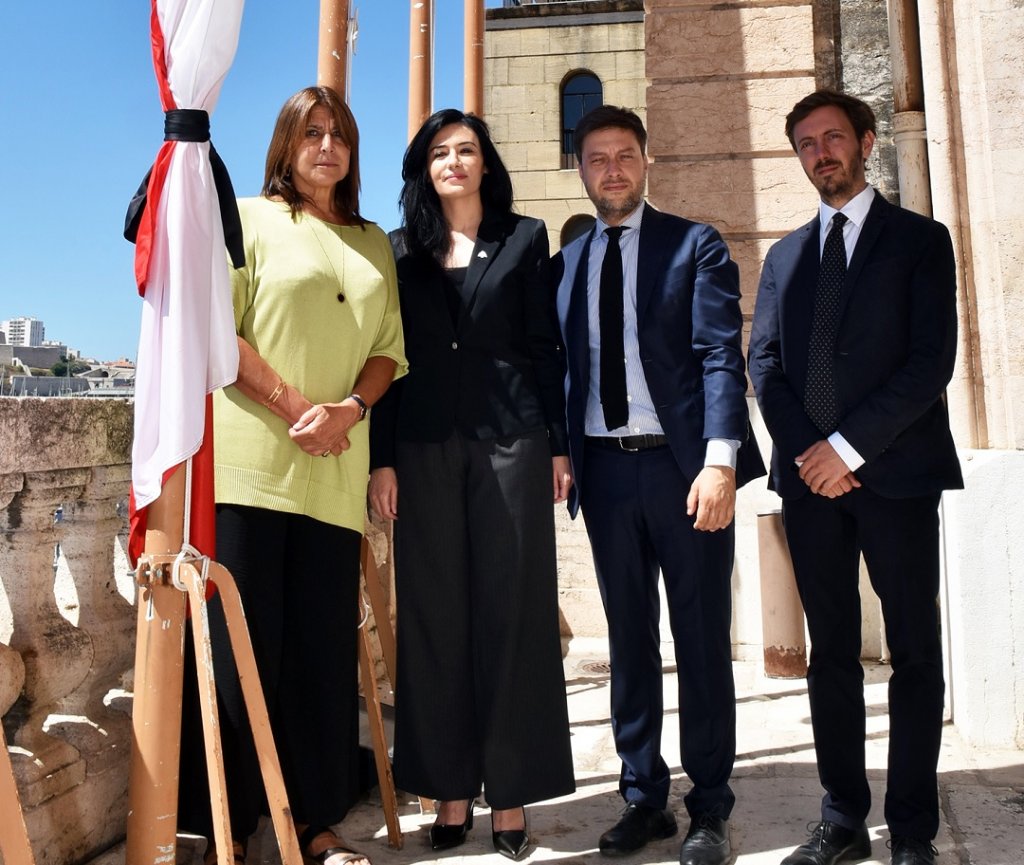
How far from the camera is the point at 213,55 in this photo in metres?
2.23

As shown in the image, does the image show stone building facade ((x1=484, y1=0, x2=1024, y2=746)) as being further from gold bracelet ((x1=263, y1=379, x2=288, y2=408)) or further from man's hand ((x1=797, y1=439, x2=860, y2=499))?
gold bracelet ((x1=263, y1=379, x2=288, y2=408))

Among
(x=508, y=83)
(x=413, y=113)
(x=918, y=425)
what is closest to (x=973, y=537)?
(x=918, y=425)

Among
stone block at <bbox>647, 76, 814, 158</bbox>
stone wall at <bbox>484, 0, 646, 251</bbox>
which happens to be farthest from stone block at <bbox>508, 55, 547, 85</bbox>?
stone block at <bbox>647, 76, 814, 158</bbox>

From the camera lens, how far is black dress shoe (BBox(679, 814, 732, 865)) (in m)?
2.65

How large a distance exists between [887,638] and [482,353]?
1490 millimetres

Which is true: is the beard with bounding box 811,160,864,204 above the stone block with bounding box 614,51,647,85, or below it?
below

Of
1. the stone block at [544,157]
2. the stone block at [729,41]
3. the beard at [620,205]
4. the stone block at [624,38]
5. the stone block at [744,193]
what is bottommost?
the beard at [620,205]

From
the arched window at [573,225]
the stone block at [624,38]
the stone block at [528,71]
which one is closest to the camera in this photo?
the arched window at [573,225]

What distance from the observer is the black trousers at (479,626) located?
2.82 metres

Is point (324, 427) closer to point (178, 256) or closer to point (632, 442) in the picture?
point (178, 256)

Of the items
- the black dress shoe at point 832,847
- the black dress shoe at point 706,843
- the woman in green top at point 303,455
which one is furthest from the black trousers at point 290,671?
the black dress shoe at point 832,847

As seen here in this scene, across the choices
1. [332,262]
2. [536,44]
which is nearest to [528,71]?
[536,44]

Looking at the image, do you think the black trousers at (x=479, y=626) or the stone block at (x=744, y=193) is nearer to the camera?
the black trousers at (x=479, y=626)

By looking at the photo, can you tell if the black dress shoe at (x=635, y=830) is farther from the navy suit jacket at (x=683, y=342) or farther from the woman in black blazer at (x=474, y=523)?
the navy suit jacket at (x=683, y=342)
